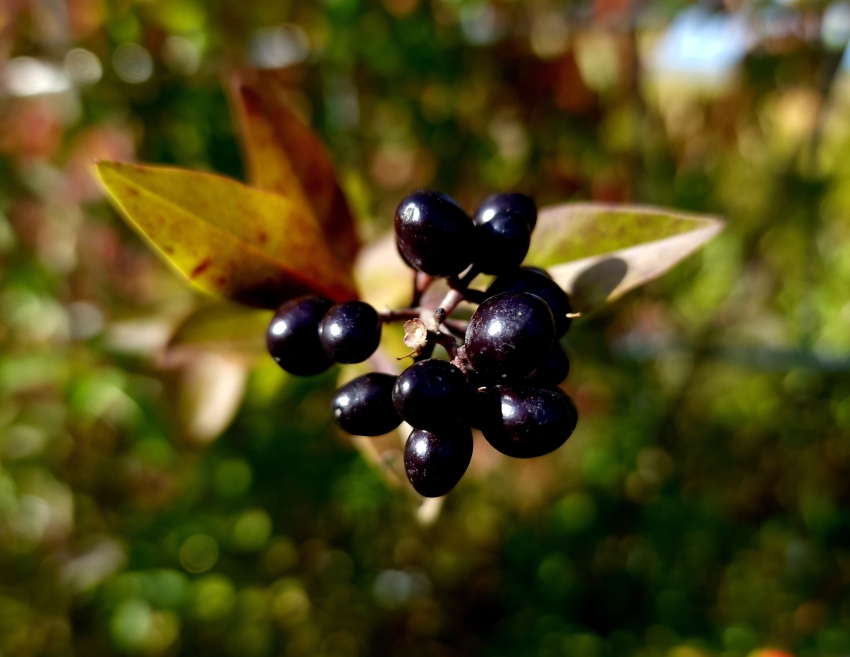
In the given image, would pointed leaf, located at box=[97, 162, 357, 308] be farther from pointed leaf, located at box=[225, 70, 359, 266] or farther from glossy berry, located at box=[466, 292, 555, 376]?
glossy berry, located at box=[466, 292, 555, 376]

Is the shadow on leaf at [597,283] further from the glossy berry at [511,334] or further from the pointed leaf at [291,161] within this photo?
the pointed leaf at [291,161]

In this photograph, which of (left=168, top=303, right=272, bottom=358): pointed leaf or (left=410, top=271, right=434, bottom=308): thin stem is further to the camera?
(left=168, top=303, right=272, bottom=358): pointed leaf

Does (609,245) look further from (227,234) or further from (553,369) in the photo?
(227,234)

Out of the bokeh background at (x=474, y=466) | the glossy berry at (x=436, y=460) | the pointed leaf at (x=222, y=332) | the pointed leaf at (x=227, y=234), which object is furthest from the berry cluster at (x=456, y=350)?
the bokeh background at (x=474, y=466)

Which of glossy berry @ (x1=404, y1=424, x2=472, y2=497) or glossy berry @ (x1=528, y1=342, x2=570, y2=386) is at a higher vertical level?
glossy berry @ (x1=528, y1=342, x2=570, y2=386)

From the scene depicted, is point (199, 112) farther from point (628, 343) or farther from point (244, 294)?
point (628, 343)

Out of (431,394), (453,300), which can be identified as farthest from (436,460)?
(453,300)

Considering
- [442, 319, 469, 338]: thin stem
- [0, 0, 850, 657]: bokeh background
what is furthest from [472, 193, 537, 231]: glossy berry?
[0, 0, 850, 657]: bokeh background
